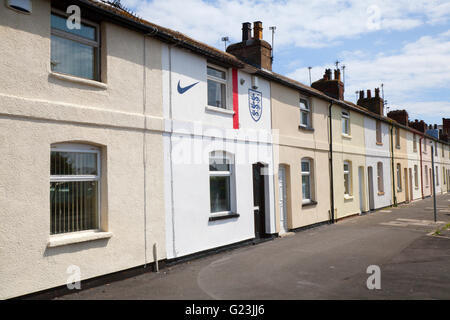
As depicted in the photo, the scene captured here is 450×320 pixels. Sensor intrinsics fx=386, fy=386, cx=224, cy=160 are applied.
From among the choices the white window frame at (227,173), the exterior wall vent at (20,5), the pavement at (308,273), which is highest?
the exterior wall vent at (20,5)

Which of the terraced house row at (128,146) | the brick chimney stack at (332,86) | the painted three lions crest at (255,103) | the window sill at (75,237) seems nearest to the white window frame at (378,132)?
the brick chimney stack at (332,86)

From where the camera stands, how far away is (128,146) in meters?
7.87

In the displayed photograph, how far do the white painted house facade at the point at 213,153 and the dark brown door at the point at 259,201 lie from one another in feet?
0.10

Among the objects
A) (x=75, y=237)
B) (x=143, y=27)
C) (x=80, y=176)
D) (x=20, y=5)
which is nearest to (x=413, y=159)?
(x=143, y=27)

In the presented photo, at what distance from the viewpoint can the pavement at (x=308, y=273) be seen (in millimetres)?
6496

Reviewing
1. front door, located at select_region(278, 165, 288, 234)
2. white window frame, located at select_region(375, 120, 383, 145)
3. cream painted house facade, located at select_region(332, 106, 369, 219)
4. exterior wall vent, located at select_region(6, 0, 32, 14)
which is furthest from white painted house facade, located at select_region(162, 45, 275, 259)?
white window frame, located at select_region(375, 120, 383, 145)

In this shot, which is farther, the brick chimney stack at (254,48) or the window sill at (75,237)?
the brick chimney stack at (254,48)

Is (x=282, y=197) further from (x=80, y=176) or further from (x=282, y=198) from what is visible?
(x=80, y=176)

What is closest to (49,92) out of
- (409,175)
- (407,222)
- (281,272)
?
(281,272)

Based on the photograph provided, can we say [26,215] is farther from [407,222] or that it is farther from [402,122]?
[402,122]

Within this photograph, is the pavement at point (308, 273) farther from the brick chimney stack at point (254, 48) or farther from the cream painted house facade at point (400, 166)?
the cream painted house facade at point (400, 166)

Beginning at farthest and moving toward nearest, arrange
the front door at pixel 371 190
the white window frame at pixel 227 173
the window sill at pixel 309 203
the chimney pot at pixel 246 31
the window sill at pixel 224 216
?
1. the front door at pixel 371 190
2. the window sill at pixel 309 203
3. the chimney pot at pixel 246 31
4. the white window frame at pixel 227 173
5. the window sill at pixel 224 216

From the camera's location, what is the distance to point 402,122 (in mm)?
29922

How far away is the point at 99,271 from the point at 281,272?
3593 mm
